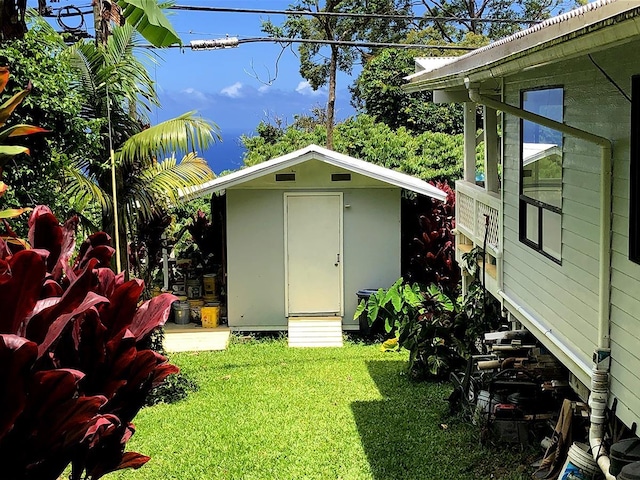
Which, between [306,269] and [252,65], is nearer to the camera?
[306,269]

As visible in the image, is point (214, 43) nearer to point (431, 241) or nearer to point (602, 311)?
point (431, 241)

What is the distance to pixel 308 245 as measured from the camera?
13.5 metres

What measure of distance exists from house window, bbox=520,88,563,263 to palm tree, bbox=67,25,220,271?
4.45 m

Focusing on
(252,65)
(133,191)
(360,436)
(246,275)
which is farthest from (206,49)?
(252,65)

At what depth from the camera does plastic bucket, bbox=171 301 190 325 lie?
1392 centimetres

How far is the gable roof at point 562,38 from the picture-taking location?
120 inches

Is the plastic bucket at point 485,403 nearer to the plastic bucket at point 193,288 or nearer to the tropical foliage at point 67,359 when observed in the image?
the tropical foliage at point 67,359

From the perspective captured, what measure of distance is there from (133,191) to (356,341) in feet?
16.7

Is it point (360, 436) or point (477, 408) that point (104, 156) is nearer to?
point (360, 436)

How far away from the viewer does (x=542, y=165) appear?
688cm

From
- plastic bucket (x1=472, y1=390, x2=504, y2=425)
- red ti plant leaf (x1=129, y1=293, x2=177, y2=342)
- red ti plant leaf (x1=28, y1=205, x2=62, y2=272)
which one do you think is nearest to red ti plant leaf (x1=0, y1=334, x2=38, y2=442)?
red ti plant leaf (x1=129, y1=293, x2=177, y2=342)

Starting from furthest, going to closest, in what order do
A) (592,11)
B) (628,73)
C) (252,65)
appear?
(252,65)
(628,73)
(592,11)

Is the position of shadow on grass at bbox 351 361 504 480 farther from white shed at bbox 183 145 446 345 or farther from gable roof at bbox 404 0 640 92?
gable roof at bbox 404 0 640 92

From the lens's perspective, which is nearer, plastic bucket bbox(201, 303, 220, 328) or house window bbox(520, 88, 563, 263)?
house window bbox(520, 88, 563, 263)
